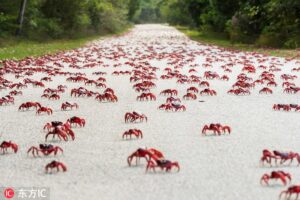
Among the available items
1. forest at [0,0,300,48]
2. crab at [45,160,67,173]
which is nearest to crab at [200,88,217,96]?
crab at [45,160,67,173]

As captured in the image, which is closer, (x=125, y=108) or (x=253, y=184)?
(x=253, y=184)

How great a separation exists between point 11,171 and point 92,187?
1214 millimetres

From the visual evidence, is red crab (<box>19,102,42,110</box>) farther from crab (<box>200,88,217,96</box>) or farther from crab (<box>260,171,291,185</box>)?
crab (<box>260,171,291,185</box>)

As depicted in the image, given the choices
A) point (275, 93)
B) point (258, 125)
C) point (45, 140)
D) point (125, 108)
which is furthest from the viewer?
point (275, 93)

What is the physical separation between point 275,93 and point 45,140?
6.69 m

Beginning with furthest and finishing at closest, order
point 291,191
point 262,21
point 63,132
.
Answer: point 262,21 < point 63,132 < point 291,191

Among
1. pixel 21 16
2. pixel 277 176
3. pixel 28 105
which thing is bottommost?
pixel 21 16

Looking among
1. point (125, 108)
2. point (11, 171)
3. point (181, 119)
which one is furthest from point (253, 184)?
point (125, 108)

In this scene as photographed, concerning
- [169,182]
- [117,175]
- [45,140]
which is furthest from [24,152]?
[169,182]

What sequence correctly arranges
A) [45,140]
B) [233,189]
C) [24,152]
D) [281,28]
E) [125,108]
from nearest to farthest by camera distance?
[233,189], [24,152], [45,140], [125,108], [281,28]

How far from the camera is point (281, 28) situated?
35.7 m

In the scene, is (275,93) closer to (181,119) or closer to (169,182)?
(181,119)

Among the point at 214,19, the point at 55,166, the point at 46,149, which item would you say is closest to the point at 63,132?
the point at 46,149
